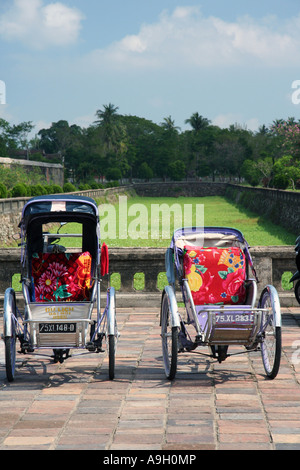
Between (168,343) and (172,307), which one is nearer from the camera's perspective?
(172,307)

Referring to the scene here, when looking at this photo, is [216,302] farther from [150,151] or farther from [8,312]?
[150,151]

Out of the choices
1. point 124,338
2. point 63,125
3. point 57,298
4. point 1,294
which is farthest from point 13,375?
point 63,125

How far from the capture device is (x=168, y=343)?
5.98 metres

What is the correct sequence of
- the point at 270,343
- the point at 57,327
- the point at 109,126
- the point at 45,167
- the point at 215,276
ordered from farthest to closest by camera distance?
the point at 109,126, the point at 45,167, the point at 215,276, the point at 270,343, the point at 57,327

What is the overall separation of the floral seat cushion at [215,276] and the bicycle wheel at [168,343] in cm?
40

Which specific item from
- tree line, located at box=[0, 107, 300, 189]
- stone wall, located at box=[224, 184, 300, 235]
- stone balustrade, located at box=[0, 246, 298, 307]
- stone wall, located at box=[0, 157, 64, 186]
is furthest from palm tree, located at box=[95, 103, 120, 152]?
stone balustrade, located at box=[0, 246, 298, 307]

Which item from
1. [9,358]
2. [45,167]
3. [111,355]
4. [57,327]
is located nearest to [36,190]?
[45,167]

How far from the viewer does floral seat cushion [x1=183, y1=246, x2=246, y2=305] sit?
628 centimetres

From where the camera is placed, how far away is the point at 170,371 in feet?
18.2

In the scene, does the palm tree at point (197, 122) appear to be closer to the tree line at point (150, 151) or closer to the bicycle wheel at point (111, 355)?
the tree line at point (150, 151)

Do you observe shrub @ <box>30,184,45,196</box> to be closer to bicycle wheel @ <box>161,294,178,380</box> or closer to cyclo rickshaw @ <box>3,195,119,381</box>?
cyclo rickshaw @ <box>3,195,119,381</box>

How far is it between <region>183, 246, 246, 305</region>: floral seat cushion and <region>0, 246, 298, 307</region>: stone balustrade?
270 centimetres

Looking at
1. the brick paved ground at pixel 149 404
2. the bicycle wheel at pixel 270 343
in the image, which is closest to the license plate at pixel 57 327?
the brick paved ground at pixel 149 404

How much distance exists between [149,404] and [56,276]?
2077mm
